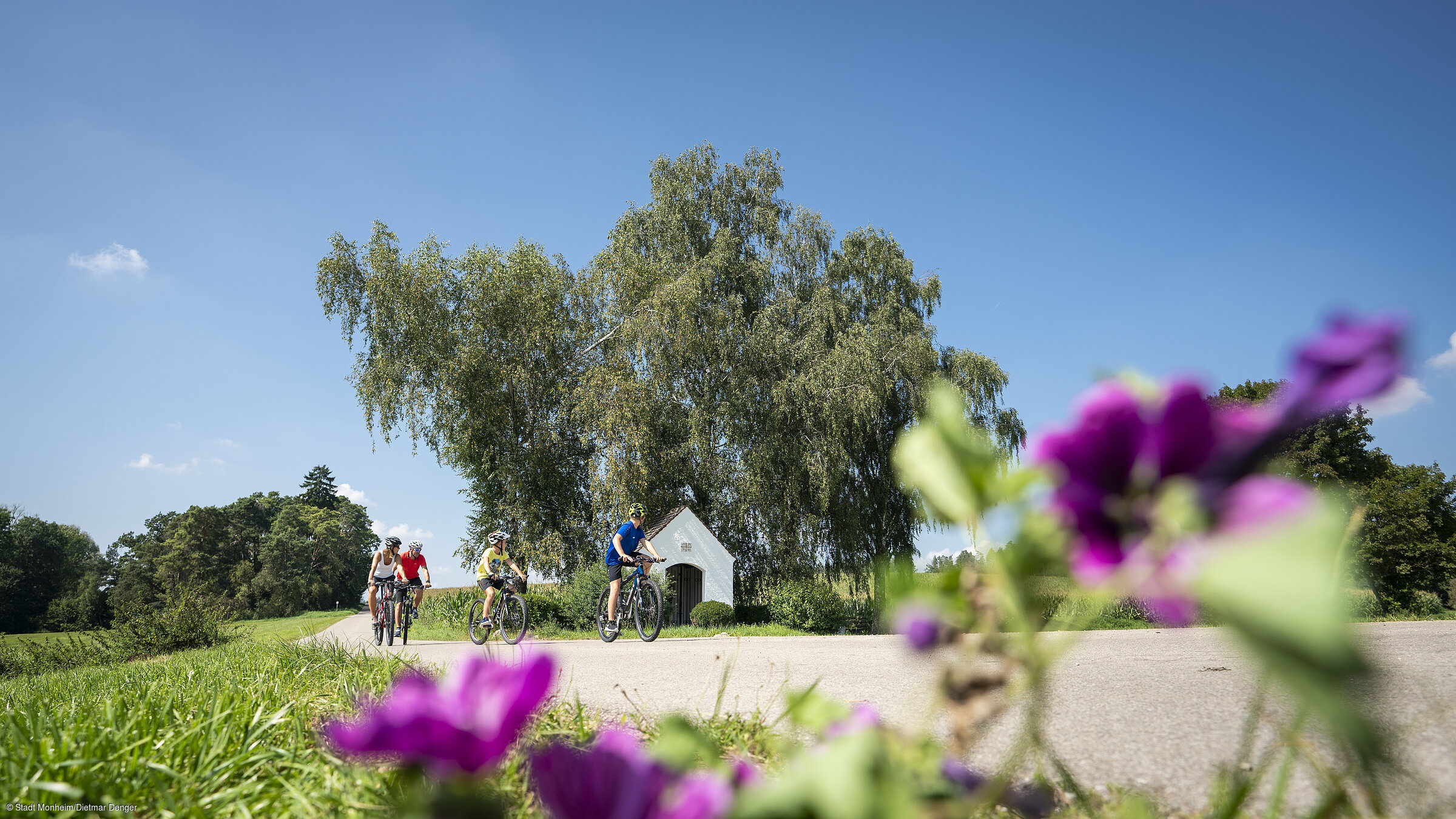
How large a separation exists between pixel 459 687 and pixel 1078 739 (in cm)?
214

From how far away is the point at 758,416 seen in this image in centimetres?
1702

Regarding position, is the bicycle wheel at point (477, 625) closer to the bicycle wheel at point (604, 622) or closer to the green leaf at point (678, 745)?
the bicycle wheel at point (604, 622)

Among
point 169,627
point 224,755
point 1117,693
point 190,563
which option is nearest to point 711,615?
point 169,627

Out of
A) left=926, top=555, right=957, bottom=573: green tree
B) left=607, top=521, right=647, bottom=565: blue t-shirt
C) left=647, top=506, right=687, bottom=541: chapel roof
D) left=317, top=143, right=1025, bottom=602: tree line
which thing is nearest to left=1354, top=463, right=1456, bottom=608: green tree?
left=317, top=143, right=1025, bottom=602: tree line

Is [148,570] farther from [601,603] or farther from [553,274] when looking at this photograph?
[601,603]

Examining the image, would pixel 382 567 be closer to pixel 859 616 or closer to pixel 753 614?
pixel 753 614

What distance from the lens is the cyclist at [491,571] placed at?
9.20 meters

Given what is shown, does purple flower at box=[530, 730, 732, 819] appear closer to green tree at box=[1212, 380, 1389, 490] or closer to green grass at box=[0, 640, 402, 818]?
green grass at box=[0, 640, 402, 818]

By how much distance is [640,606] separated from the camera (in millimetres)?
9969

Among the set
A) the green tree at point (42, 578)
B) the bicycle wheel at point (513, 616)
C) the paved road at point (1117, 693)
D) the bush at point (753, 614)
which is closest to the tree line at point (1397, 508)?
the bush at point (753, 614)

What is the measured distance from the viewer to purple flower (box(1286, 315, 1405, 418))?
0.31 metres

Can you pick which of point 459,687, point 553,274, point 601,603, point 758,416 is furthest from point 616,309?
point 459,687

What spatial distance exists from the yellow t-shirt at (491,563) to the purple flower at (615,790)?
9308mm

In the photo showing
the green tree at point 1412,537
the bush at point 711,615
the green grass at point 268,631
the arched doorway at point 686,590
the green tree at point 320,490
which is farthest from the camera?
the green tree at point 320,490
